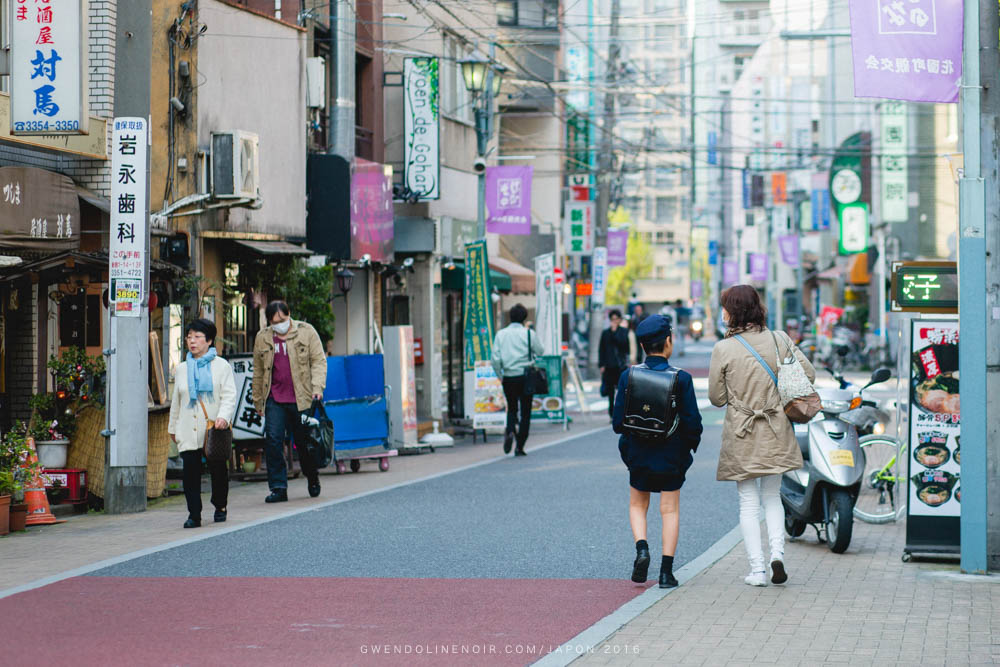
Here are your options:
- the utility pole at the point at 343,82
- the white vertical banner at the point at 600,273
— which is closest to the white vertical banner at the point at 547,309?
Answer: the utility pole at the point at 343,82

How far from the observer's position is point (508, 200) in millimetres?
29953

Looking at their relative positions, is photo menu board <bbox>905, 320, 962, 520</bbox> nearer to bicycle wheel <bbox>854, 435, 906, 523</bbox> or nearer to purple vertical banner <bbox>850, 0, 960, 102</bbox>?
bicycle wheel <bbox>854, 435, 906, 523</bbox>

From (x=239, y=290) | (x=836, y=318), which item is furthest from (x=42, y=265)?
(x=836, y=318)

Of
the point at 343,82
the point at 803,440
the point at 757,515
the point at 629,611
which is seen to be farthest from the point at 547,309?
the point at 629,611

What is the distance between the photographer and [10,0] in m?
13.5

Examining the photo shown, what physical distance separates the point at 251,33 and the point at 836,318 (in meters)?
36.2

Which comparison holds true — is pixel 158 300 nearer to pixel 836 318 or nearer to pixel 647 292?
pixel 836 318

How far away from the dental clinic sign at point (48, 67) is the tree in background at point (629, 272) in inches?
3079

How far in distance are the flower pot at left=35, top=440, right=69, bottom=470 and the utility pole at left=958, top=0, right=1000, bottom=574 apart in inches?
330

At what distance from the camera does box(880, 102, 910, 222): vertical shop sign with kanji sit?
5025 centimetres

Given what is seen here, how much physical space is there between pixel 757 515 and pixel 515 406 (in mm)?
10967

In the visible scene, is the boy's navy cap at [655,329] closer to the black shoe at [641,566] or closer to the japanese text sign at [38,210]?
the black shoe at [641,566]

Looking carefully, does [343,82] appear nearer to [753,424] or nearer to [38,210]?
[38,210]

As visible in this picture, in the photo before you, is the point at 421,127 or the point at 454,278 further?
the point at 454,278
